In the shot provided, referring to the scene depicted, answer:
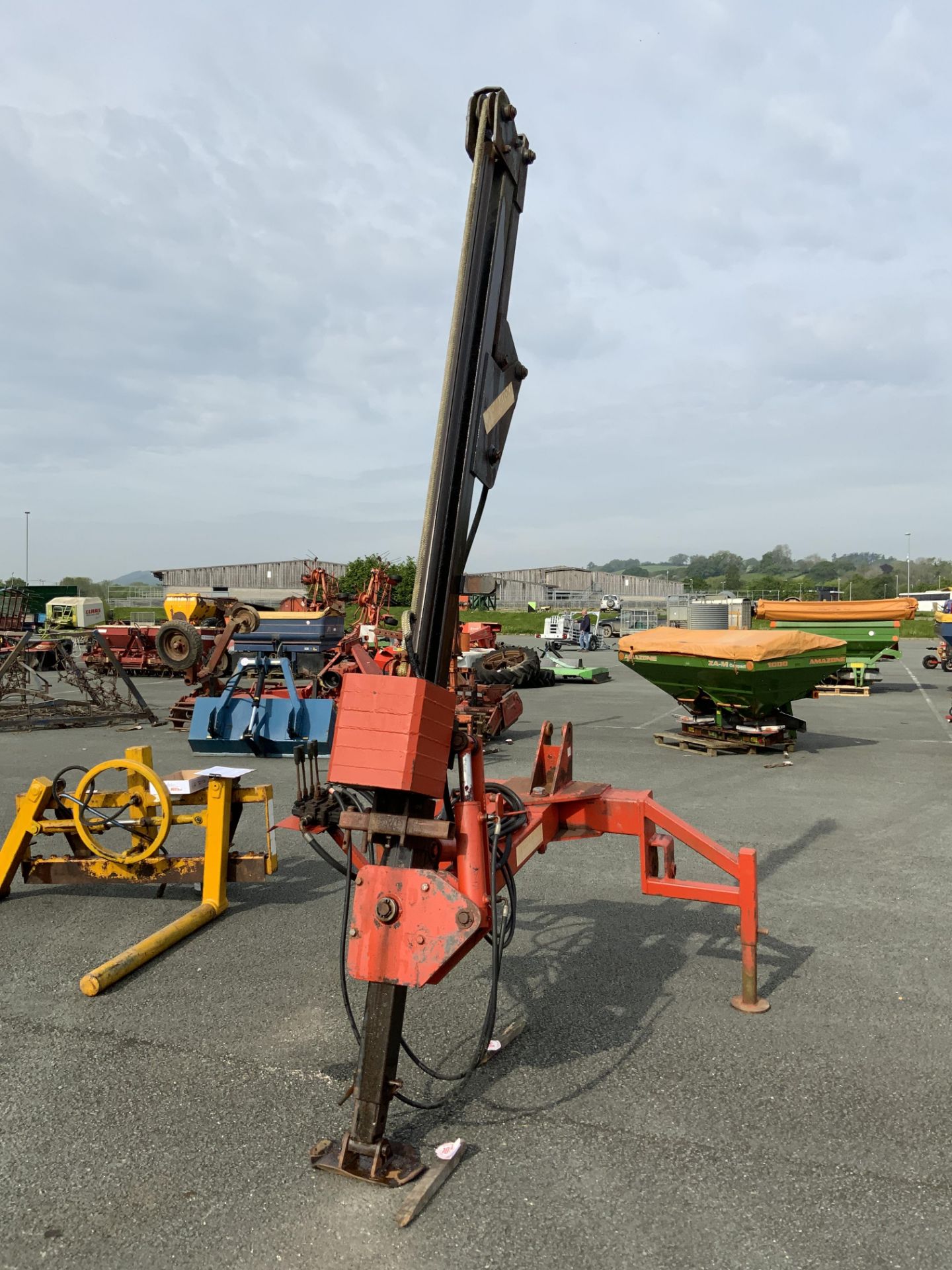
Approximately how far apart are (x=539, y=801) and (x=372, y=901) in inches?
53.6

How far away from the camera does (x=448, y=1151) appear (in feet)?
10.0

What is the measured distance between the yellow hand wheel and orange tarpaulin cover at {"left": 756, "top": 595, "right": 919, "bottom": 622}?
17085 millimetres

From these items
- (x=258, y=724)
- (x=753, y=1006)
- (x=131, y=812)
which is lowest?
(x=753, y=1006)

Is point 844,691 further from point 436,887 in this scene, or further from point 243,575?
point 243,575

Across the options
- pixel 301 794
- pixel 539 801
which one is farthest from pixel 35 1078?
pixel 539 801

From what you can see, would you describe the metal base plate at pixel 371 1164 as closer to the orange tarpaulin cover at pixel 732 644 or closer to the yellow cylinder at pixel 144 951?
the yellow cylinder at pixel 144 951

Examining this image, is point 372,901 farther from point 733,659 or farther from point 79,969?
point 733,659

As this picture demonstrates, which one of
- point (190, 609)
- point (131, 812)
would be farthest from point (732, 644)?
point (190, 609)

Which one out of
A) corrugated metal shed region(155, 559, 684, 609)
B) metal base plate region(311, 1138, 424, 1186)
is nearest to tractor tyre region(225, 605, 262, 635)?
metal base plate region(311, 1138, 424, 1186)

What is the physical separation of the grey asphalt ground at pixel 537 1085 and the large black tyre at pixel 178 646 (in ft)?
32.1

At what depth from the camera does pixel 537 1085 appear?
353 centimetres

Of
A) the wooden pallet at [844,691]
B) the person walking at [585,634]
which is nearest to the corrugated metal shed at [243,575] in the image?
the person walking at [585,634]

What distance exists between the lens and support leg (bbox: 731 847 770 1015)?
4047 mm

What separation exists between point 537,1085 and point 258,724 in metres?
8.95
